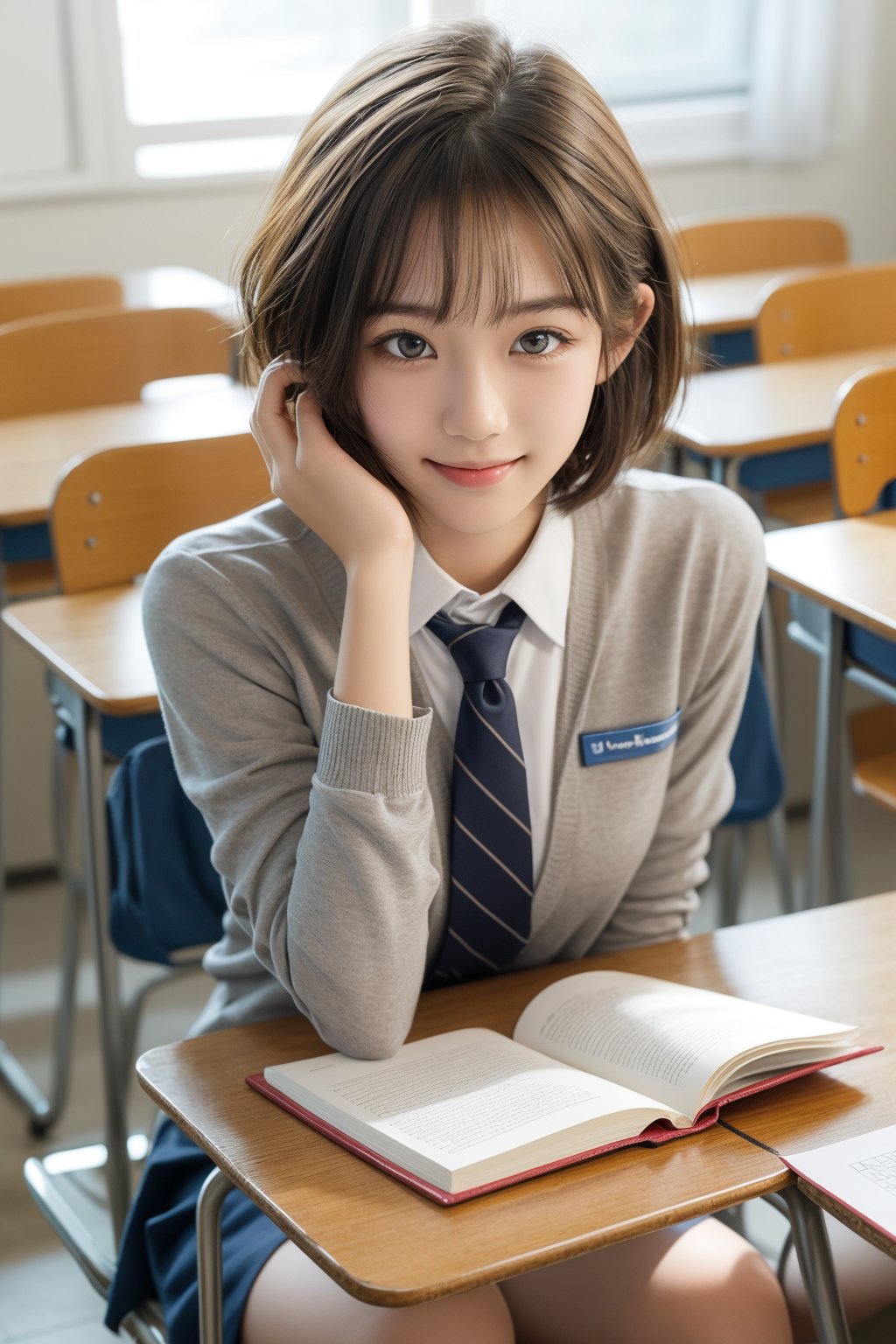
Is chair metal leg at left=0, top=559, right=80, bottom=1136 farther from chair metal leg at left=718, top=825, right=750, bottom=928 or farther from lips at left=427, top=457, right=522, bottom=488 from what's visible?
lips at left=427, top=457, right=522, bottom=488

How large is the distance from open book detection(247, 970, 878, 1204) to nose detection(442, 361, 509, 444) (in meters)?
0.40

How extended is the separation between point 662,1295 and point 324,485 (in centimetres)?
63

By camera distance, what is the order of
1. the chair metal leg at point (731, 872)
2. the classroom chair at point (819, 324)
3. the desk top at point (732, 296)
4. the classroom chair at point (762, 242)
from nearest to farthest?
1. the chair metal leg at point (731, 872)
2. the classroom chair at point (819, 324)
3. the desk top at point (732, 296)
4. the classroom chair at point (762, 242)

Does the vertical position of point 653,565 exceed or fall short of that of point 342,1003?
it exceeds it

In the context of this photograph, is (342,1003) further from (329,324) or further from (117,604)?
(117,604)

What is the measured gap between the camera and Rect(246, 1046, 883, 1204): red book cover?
3.01 feet

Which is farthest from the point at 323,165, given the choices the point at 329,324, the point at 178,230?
the point at 178,230

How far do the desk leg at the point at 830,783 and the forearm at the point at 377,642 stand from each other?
Result: 3.03 feet

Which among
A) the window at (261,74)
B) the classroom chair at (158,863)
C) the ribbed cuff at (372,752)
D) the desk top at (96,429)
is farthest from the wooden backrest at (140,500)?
the window at (261,74)

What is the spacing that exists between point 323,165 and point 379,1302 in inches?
28.6

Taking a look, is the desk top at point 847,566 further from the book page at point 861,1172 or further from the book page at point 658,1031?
the book page at point 861,1172

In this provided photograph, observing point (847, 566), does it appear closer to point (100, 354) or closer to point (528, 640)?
point (528, 640)

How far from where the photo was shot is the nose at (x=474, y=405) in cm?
110

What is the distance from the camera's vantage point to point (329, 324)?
3.74 ft
